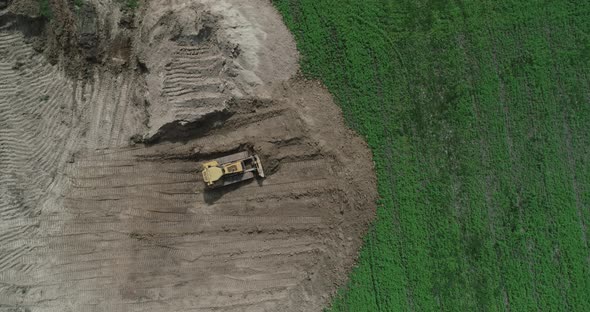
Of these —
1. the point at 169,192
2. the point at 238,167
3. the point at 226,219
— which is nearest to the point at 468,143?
the point at 238,167

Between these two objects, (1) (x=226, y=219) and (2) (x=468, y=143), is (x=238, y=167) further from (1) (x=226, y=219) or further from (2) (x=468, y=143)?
(2) (x=468, y=143)

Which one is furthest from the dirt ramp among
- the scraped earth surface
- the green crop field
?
the green crop field

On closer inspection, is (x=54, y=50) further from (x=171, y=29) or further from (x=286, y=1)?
(x=286, y=1)

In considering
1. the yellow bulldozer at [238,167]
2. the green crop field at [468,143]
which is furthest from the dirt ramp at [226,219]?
the green crop field at [468,143]

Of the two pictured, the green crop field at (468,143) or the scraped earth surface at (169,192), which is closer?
the green crop field at (468,143)

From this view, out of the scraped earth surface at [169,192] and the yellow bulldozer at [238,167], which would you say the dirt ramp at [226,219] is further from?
the yellow bulldozer at [238,167]

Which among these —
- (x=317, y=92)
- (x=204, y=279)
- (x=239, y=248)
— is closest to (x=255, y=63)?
(x=317, y=92)
